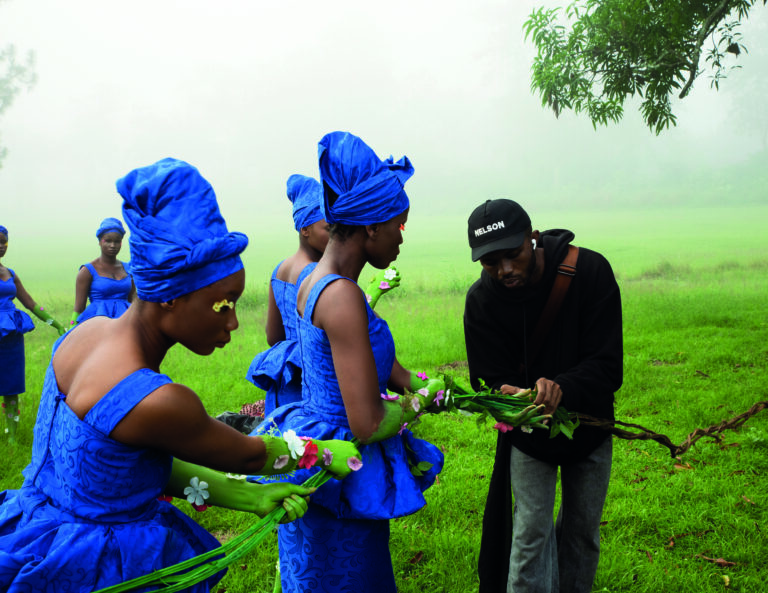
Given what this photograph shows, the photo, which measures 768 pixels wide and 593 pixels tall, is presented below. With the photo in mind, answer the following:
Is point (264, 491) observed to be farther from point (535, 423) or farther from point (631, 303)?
point (631, 303)

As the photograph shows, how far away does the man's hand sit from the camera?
2.77m

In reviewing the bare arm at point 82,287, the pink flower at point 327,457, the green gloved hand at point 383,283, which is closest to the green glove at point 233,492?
the pink flower at point 327,457

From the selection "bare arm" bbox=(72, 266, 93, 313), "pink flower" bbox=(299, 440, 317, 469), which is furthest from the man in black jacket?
"bare arm" bbox=(72, 266, 93, 313)

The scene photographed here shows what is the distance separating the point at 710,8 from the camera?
9672mm

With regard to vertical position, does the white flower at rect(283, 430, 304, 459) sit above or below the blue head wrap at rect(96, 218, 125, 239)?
below

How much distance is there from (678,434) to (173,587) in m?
5.70

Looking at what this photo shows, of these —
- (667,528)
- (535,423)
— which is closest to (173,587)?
(535,423)

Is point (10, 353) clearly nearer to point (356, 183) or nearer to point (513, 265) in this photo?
point (356, 183)

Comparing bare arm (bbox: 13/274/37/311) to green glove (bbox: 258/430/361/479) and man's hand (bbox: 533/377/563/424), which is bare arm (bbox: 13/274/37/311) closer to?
green glove (bbox: 258/430/361/479)

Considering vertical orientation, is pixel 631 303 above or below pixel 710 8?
below

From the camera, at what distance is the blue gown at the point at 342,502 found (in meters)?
2.33

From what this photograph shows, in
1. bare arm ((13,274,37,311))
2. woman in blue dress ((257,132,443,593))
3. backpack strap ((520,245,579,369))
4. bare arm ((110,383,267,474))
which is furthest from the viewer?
bare arm ((13,274,37,311))

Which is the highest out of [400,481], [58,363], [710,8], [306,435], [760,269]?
[710,8]

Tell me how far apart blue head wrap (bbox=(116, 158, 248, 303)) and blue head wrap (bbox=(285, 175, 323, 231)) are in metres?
2.06
